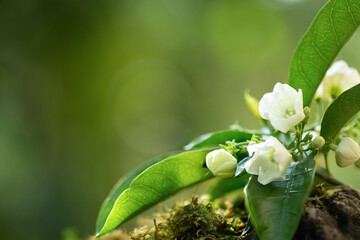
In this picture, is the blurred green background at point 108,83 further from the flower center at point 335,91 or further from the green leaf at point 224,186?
the flower center at point 335,91

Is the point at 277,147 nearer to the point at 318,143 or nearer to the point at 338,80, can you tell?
the point at 318,143

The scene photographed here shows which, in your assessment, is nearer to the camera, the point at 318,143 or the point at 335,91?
the point at 318,143

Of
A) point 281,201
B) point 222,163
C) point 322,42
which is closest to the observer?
point 281,201

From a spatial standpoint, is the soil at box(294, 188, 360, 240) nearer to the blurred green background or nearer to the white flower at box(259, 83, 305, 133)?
the white flower at box(259, 83, 305, 133)

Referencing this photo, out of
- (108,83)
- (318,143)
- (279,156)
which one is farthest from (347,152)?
(108,83)

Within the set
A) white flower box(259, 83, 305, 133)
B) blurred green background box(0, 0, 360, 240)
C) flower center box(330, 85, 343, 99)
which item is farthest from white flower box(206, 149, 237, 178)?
blurred green background box(0, 0, 360, 240)
